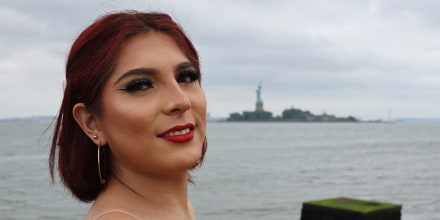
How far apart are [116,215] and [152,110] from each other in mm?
368

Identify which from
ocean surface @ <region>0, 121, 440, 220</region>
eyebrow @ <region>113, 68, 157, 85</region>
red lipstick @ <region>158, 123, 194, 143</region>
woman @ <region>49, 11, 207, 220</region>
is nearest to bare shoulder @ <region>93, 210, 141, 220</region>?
woman @ <region>49, 11, 207, 220</region>

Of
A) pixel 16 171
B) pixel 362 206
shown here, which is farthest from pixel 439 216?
pixel 16 171

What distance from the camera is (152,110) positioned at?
207 cm

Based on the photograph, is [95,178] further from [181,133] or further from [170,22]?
[170,22]

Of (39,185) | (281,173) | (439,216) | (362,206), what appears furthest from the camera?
(281,173)

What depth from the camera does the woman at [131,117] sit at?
6.88 feet

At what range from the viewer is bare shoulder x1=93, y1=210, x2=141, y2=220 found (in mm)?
2145

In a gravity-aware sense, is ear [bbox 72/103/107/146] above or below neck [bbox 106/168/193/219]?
above

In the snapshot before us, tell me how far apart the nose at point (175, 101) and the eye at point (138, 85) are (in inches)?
2.5

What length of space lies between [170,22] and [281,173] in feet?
155

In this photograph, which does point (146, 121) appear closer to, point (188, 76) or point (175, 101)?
point (175, 101)

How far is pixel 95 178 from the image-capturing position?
237cm

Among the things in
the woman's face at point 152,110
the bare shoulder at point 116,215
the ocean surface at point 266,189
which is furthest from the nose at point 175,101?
the ocean surface at point 266,189

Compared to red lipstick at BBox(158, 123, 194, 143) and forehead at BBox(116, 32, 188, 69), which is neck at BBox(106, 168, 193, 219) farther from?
forehead at BBox(116, 32, 188, 69)
